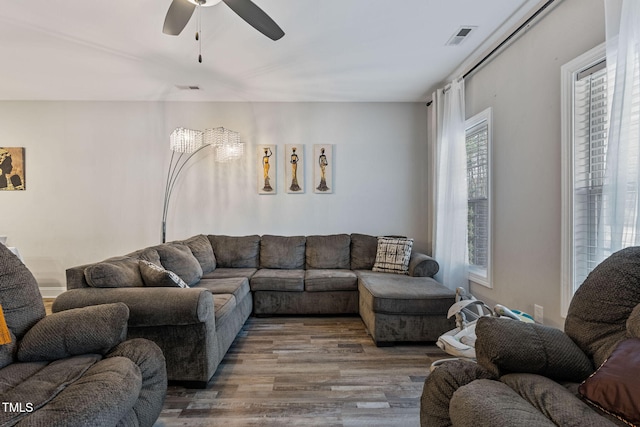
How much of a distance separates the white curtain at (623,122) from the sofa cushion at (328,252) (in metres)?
2.78

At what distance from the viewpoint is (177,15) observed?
84.7 inches

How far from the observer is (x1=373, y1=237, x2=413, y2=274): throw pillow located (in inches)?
151

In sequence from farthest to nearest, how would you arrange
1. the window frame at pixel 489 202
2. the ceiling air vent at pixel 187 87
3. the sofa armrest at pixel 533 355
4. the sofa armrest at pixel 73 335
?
the ceiling air vent at pixel 187 87, the window frame at pixel 489 202, the sofa armrest at pixel 73 335, the sofa armrest at pixel 533 355

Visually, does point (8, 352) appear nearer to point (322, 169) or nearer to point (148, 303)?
point (148, 303)

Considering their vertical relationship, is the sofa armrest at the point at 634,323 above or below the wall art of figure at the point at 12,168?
below

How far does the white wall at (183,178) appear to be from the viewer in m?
4.48

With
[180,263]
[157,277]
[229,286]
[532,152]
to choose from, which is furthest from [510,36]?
[180,263]

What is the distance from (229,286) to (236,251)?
114 cm

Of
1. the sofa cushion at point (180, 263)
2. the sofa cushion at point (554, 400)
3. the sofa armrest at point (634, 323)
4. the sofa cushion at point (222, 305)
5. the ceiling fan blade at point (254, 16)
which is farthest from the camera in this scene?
the sofa cushion at point (180, 263)

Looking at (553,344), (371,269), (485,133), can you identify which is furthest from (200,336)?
(485,133)

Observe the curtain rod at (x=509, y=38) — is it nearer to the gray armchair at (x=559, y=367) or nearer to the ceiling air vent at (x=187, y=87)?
the gray armchair at (x=559, y=367)

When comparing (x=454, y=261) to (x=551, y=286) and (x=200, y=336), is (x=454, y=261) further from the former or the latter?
(x=200, y=336)

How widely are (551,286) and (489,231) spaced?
2.74 feet

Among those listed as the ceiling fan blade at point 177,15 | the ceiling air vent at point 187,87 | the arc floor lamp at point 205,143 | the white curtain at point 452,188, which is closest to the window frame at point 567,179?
the white curtain at point 452,188
